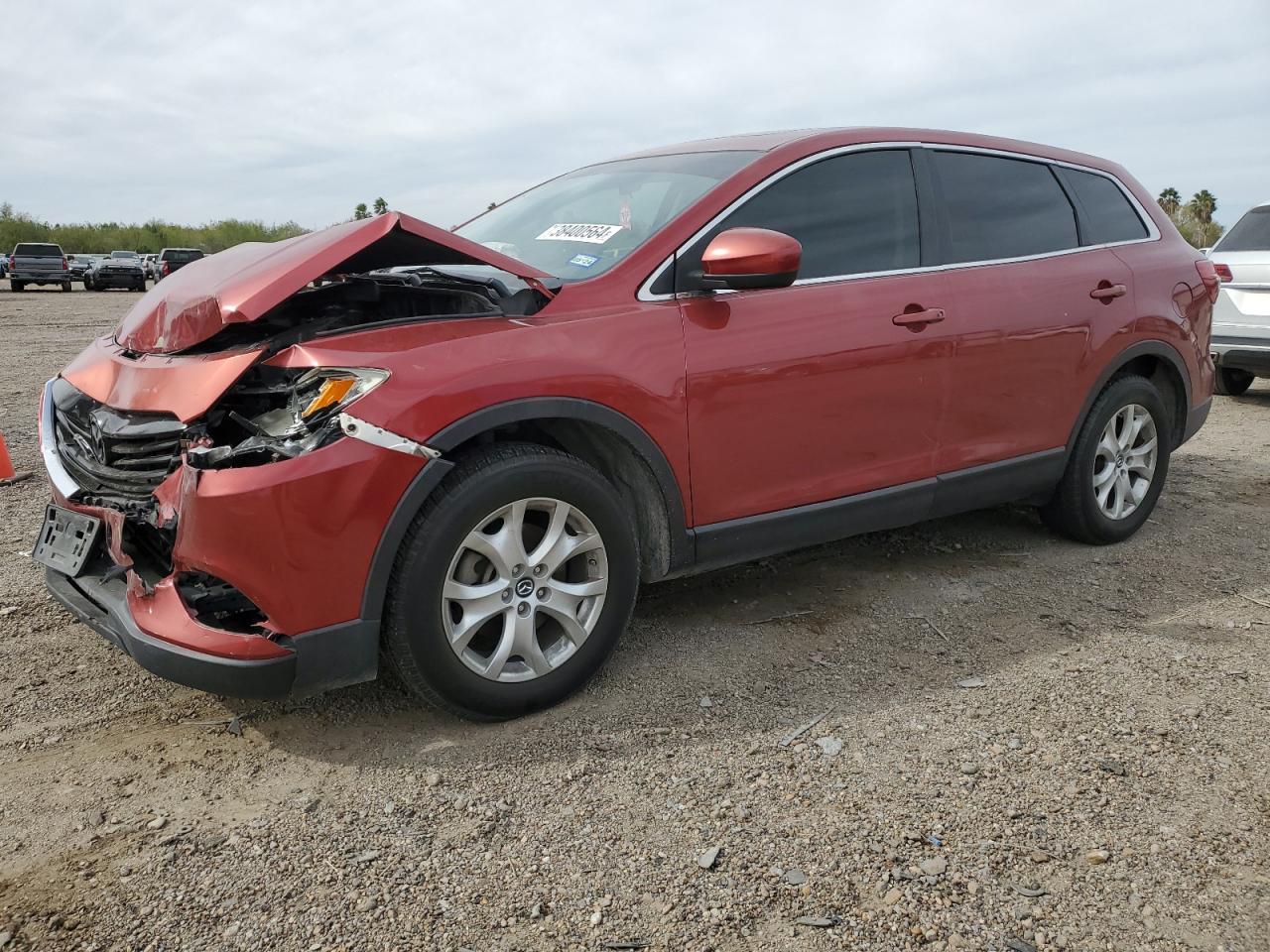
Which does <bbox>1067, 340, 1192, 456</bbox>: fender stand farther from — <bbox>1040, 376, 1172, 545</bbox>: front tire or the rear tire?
the rear tire

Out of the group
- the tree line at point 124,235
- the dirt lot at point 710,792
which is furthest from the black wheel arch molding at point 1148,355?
the tree line at point 124,235

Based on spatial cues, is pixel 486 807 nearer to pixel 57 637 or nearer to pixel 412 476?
pixel 412 476

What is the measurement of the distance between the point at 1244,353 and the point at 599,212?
667 cm

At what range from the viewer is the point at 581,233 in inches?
142

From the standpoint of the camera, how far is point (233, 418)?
2.74m

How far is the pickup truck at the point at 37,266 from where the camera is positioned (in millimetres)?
32125

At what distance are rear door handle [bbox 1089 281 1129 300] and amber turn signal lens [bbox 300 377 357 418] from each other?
10.6 feet

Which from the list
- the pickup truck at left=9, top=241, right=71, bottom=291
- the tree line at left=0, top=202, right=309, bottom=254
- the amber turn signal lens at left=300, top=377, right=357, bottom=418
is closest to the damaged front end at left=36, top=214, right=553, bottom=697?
the amber turn signal lens at left=300, top=377, right=357, bottom=418

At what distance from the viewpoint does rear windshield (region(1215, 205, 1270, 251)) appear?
27.5ft

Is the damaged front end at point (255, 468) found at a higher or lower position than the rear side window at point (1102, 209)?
lower

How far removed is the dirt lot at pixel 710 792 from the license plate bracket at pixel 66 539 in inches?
19.1

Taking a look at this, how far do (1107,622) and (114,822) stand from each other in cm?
338

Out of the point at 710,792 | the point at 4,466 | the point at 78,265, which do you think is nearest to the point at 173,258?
the point at 78,265

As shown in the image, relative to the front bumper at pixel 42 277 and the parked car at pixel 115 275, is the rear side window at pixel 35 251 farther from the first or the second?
the parked car at pixel 115 275
